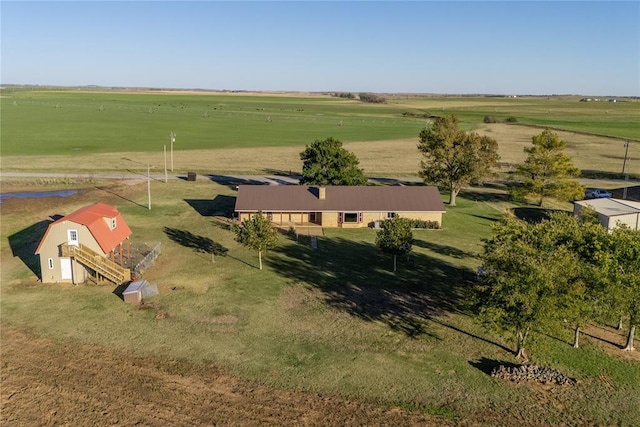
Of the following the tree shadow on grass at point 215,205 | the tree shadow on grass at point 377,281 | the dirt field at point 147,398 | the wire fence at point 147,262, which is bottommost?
the dirt field at point 147,398

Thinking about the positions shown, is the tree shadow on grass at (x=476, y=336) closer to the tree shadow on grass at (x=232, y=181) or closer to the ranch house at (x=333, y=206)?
the ranch house at (x=333, y=206)

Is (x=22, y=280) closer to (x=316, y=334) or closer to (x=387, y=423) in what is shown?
(x=316, y=334)

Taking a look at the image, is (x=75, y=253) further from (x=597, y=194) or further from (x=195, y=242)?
(x=597, y=194)

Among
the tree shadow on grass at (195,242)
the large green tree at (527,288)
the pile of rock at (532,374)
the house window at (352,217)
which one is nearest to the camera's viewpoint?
the pile of rock at (532,374)

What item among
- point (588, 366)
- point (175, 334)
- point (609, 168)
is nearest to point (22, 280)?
point (175, 334)

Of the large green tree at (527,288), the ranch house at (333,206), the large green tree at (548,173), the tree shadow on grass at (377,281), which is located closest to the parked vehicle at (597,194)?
the large green tree at (548,173)
